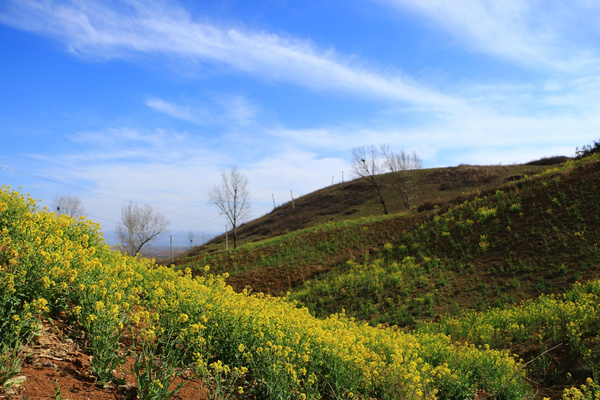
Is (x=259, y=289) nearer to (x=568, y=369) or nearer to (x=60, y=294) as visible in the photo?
(x=568, y=369)

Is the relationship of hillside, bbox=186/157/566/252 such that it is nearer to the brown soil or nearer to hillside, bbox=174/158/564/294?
hillside, bbox=174/158/564/294

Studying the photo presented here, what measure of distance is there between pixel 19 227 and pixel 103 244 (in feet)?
7.70

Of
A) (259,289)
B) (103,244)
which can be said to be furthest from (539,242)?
(103,244)

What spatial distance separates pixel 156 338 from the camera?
468cm

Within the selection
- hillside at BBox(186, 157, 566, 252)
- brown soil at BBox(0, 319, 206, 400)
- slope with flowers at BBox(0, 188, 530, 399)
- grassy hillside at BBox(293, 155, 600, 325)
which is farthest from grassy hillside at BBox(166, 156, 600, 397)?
hillside at BBox(186, 157, 566, 252)

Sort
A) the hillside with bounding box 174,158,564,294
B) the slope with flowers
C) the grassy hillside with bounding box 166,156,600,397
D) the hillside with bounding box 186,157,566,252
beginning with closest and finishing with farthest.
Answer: the slope with flowers < the grassy hillside with bounding box 166,156,600,397 < the hillside with bounding box 174,158,564,294 < the hillside with bounding box 186,157,566,252

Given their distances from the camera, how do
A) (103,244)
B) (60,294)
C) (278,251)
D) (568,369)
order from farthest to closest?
(278,251) → (568,369) → (103,244) → (60,294)

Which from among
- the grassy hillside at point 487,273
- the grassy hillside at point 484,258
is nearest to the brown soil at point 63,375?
the grassy hillside at point 487,273

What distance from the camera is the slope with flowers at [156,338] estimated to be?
11.5 feet

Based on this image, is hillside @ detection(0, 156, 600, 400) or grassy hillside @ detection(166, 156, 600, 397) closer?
hillside @ detection(0, 156, 600, 400)

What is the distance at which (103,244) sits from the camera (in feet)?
22.6

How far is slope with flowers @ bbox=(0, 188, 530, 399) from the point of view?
3.50 m

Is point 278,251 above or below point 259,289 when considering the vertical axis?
above

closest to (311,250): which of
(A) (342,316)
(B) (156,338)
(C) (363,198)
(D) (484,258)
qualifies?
(D) (484,258)
